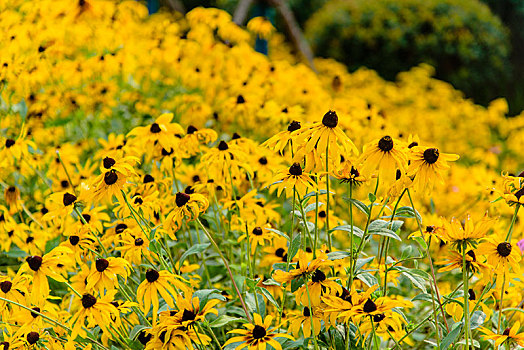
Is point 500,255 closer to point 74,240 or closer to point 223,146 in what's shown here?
point 223,146

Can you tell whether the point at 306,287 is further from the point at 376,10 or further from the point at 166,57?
the point at 376,10

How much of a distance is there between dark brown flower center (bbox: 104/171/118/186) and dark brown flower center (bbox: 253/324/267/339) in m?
0.56

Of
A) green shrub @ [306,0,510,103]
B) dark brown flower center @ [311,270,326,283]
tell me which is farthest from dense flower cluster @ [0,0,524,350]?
green shrub @ [306,0,510,103]

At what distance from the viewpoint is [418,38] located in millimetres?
7949

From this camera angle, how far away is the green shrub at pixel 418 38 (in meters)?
7.94

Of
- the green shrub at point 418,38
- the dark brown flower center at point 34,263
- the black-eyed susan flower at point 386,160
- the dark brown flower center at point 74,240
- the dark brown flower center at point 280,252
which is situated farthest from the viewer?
the green shrub at point 418,38

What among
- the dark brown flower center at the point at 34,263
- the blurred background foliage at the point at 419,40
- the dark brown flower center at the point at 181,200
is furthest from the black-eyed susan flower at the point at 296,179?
the blurred background foliage at the point at 419,40

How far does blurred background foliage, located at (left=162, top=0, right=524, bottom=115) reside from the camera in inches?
313

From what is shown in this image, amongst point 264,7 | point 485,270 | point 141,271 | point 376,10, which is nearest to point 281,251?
point 141,271

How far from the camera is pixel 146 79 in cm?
432

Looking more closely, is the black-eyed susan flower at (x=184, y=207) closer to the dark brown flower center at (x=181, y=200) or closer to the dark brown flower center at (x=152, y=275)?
the dark brown flower center at (x=181, y=200)

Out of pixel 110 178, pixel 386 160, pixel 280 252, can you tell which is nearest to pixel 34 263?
pixel 110 178

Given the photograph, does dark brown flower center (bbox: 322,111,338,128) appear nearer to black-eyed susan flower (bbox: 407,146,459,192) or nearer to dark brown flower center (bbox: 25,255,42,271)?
black-eyed susan flower (bbox: 407,146,459,192)

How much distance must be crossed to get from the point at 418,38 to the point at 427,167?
710 cm
